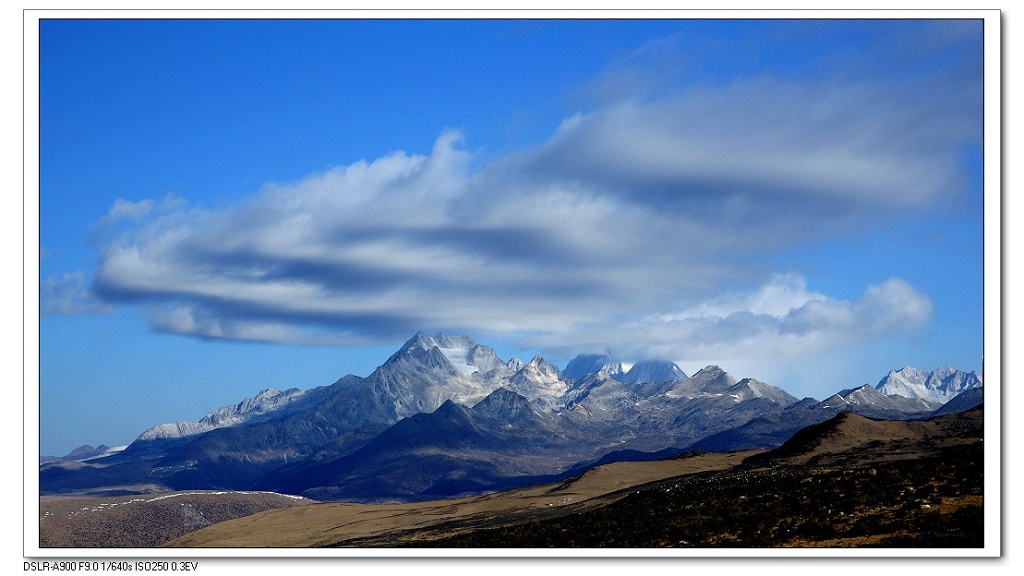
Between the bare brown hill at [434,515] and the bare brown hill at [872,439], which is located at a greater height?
the bare brown hill at [872,439]

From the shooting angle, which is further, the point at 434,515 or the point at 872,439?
the point at 872,439

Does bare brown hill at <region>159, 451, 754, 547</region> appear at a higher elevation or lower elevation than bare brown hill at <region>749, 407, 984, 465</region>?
lower

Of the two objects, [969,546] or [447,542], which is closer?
[969,546]

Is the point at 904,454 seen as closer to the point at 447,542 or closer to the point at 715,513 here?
the point at 715,513

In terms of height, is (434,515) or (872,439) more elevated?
(872,439)

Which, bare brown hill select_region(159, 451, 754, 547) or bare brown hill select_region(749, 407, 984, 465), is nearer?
bare brown hill select_region(159, 451, 754, 547)

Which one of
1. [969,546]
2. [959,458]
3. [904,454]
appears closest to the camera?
[969,546]

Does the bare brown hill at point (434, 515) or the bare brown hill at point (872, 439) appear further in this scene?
the bare brown hill at point (872, 439)
